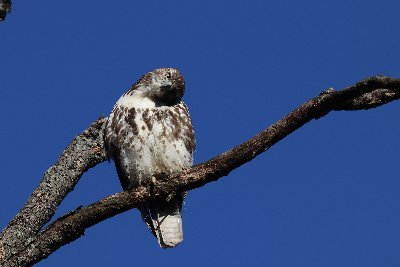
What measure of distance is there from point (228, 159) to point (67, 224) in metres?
1.24

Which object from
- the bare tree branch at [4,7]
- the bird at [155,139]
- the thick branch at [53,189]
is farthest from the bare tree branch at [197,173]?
the bare tree branch at [4,7]

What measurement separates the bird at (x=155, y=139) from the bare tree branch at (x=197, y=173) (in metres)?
0.47

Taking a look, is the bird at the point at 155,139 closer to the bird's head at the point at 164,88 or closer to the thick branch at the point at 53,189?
the bird's head at the point at 164,88

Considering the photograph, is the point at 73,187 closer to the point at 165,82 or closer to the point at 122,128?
the point at 122,128

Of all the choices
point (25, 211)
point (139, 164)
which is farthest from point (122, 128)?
point (25, 211)

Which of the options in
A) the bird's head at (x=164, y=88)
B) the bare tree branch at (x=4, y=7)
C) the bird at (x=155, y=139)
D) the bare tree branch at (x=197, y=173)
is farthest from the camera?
the bird's head at (x=164, y=88)

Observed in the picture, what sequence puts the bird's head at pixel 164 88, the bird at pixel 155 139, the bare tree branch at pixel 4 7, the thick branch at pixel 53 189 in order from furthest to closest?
the bird's head at pixel 164 88 < the bird at pixel 155 139 < the thick branch at pixel 53 189 < the bare tree branch at pixel 4 7

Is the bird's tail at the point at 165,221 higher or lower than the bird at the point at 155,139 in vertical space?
lower

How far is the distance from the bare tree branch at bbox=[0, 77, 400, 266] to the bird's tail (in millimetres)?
890

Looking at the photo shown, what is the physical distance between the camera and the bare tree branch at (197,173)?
14.0 feet

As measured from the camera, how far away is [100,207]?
5.06m

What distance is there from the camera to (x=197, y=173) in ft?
16.3

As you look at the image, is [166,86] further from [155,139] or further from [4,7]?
[4,7]

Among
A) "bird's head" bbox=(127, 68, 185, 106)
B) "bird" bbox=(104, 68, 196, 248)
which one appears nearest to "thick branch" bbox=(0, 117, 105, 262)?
"bird" bbox=(104, 68, 196, 248)
